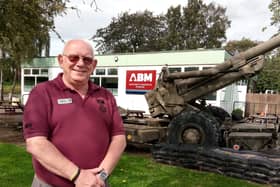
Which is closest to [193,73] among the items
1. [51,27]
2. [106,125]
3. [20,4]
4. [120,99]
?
[51,27]

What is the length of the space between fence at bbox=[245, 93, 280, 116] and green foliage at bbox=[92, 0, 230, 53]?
26.8 m

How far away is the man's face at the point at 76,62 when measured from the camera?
233 cm

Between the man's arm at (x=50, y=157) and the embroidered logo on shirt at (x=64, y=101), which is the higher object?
the embroidered logo on shirt at (x=64, y=101)

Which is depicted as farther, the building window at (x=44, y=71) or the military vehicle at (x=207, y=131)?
the building window at (x=44, y=71)

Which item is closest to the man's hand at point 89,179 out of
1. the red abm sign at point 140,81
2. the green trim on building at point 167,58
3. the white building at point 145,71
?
the white building at point 145,71

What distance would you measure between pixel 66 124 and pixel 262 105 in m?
21.7

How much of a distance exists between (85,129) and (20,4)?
510 cm

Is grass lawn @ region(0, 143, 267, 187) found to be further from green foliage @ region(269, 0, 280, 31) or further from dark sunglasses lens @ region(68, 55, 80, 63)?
green foliage @ region(269, 0, 280, 31)

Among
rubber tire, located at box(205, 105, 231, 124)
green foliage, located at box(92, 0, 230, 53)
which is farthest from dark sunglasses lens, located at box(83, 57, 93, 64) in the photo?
green foliage, located at box(92, 0, 230, 53)

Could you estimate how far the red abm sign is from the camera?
18.2 metres

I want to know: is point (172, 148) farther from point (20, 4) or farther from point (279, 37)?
point (20, 4)

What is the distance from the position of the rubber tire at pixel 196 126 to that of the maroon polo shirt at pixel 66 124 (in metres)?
5.06

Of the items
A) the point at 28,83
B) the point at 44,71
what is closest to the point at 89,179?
the point at 44,71

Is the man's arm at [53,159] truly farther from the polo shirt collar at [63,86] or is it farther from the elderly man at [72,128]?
the polo shirt collar at [63,86]
